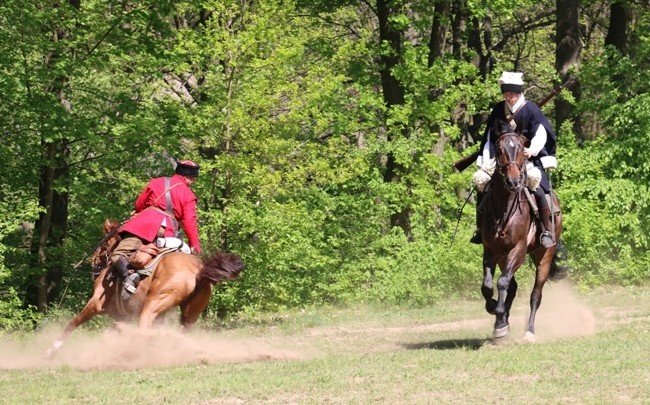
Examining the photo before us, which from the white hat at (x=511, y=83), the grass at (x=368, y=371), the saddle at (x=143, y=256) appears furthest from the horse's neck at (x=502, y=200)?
the saddle at (x=143, y=256)

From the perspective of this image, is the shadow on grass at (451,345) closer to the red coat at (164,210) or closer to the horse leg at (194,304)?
the horse leg at (194,304)

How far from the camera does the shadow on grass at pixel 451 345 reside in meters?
14.2

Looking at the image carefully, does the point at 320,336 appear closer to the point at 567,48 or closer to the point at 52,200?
the point at 52,200

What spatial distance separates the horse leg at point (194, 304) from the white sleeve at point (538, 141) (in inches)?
171

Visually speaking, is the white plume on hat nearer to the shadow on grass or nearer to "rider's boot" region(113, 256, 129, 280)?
the shadow on grass

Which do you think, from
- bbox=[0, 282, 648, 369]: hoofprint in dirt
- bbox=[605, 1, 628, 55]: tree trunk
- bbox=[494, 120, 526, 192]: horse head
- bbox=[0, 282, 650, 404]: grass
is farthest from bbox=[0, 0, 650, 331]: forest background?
bbox=[494, 120, 526, 192]: horse head

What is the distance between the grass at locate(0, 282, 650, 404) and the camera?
10.3 m

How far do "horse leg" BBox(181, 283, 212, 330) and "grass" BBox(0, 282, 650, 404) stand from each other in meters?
0.35

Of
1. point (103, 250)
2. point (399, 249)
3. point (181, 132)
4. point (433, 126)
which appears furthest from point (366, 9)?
point (103, 250)

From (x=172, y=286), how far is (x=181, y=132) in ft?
27.9

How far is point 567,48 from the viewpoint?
3020cm

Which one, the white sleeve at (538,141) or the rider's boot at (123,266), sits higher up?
the white sleeve at (538,141)

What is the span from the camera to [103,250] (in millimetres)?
14602

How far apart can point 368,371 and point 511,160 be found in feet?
10.5
